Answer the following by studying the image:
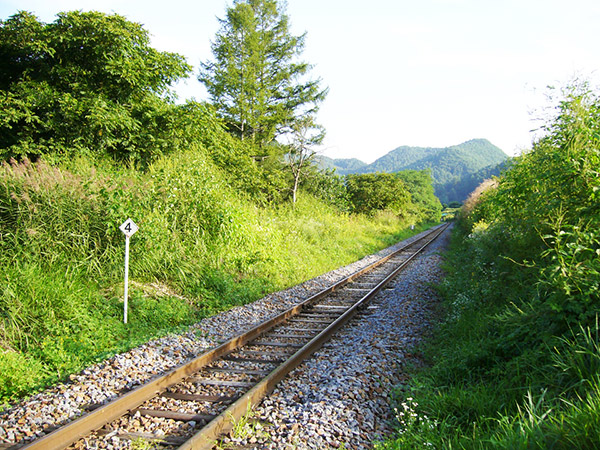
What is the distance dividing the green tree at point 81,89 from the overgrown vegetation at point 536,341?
10.3 meters

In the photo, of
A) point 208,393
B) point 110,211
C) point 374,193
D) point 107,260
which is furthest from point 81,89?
point 374,193

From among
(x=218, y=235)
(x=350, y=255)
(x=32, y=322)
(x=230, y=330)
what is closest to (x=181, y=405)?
(x=230, y=330)

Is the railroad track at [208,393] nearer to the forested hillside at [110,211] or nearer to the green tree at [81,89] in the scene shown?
the forested hillside at [110,211]

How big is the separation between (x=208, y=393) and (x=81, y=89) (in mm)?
10793

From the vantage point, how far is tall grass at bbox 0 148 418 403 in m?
5.60

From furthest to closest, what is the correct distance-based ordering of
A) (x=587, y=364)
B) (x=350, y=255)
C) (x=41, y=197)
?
(x=350, y=255) < (x=41, y=197) < (x=587, y=364)

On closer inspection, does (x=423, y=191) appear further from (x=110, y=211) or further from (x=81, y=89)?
(x=110, y=211)

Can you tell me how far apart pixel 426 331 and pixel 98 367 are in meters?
5.04

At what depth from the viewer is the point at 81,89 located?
1170cm

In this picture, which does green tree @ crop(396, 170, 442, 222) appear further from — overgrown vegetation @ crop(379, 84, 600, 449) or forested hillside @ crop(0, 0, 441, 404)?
overgrown vegetation @ crop(379, 84, 600, 449)

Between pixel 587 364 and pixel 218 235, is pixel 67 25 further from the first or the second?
pixel 587 364

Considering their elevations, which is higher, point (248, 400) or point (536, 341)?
point (536, 341)

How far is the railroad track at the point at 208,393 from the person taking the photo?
3543 millimetres

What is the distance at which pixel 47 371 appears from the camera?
4.93 metres
